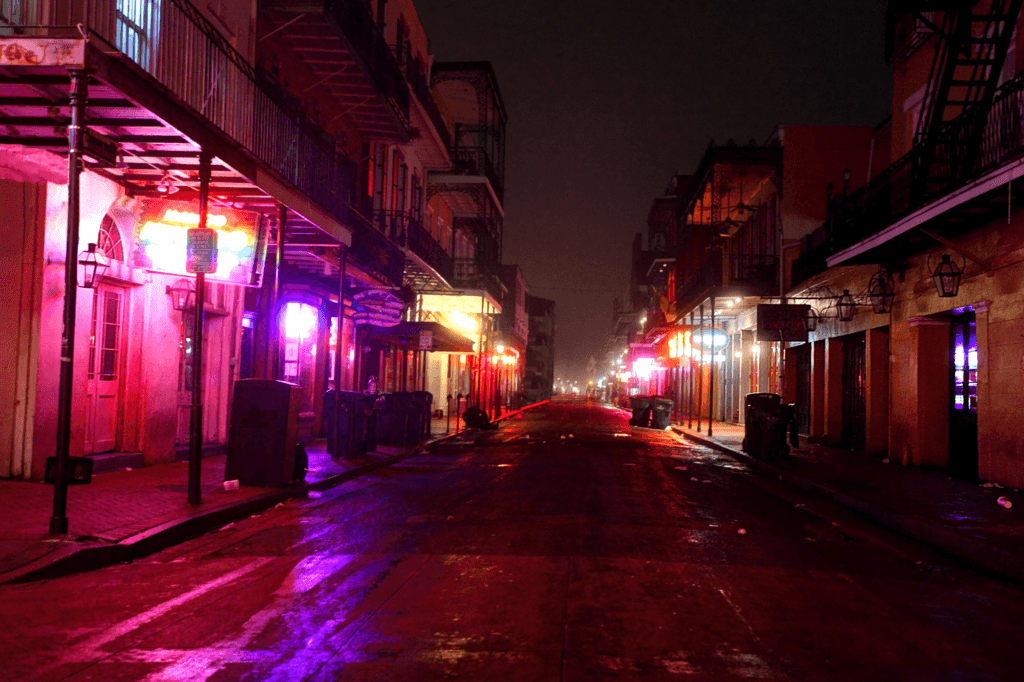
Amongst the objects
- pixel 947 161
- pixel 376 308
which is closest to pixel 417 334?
pixel 376 308

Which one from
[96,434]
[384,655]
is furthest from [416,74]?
[384,655]

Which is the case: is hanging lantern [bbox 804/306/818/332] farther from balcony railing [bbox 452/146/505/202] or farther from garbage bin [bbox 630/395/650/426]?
balcony railing [bbox 452/146/505/202]

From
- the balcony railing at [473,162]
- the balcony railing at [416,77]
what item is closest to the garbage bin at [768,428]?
the balcony railing at [416,77]

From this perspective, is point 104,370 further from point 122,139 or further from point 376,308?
point 376,308

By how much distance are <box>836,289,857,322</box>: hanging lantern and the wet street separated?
9.59 meters

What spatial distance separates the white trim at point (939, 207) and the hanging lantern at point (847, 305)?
1.83 meters

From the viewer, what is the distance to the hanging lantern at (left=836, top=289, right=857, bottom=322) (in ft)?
61.8

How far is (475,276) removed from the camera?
37.0 metres

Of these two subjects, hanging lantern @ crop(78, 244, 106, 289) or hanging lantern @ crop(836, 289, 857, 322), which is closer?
hanging lantern @ crop(78, 244, 106, 289)

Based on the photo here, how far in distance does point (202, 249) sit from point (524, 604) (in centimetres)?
600

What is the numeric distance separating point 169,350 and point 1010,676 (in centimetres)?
1226

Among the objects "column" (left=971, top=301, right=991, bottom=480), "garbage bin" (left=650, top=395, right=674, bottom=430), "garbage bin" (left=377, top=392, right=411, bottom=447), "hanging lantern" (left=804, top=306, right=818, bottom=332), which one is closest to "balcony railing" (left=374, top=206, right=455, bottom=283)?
"garbage bin" (left=377, top=392, right=411, bottom=447)

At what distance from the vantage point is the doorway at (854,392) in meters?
20.3

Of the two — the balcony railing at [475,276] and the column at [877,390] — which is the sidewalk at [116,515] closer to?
the column at [877,390]
